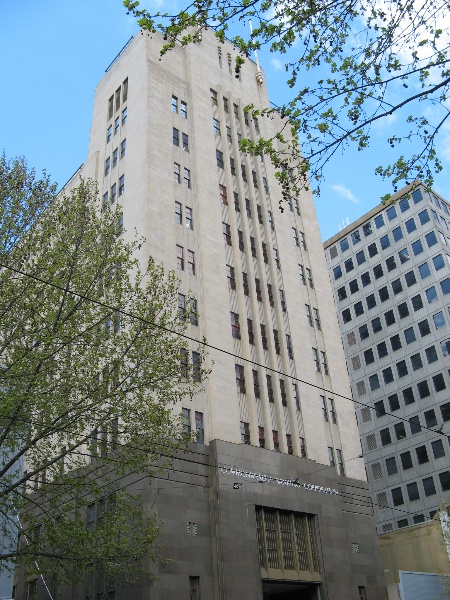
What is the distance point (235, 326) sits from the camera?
40.2 m

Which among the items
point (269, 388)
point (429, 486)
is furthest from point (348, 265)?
point (269, 388)

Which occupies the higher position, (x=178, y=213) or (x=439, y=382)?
(x=178, y=213)

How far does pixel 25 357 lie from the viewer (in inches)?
801

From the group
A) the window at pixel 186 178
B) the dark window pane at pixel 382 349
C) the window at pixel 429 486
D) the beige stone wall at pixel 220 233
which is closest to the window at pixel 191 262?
the beige stone wall at pixel 220 233

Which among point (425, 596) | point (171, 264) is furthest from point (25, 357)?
point (425, 596)

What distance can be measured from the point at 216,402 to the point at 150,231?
1147cm

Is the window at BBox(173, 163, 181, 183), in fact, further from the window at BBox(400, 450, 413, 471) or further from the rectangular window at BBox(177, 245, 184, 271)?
the window at BBox(400, 450, 413, 471)

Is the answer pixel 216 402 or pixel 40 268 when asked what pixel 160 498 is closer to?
→ pixel 216 402

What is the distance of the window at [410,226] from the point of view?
244ft

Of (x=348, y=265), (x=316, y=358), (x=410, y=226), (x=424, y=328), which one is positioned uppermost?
(x=348, y=265)

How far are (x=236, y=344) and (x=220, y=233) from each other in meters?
8.42

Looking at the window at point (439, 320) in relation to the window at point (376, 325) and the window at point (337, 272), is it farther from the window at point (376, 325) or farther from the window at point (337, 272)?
the window at point (337, 272)

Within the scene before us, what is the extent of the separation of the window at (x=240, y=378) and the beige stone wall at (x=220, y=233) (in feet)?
1.31

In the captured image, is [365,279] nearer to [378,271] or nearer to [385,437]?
[378,271]
